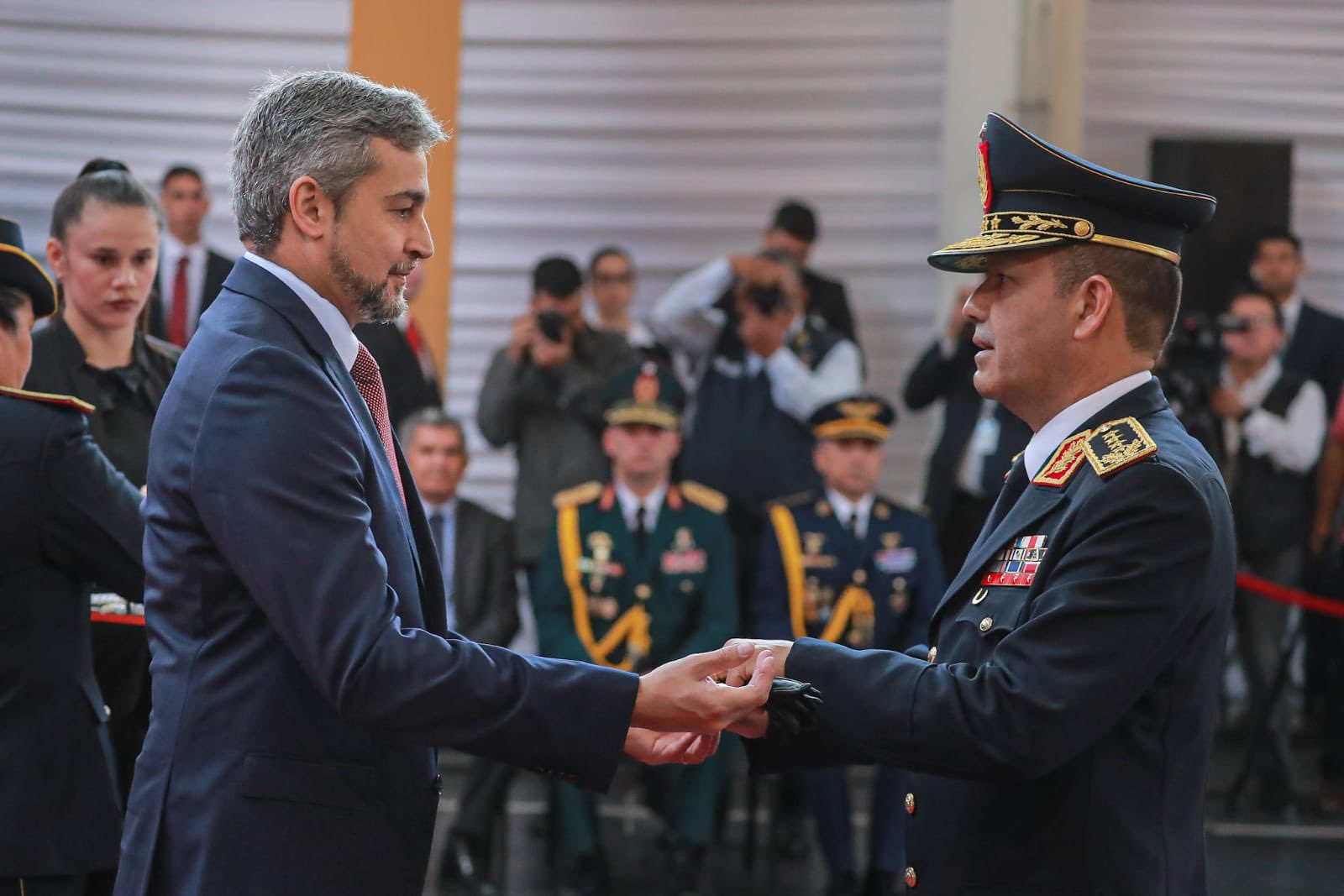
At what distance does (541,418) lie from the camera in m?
5.58

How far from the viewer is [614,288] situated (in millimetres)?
6168

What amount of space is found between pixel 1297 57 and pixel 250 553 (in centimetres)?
692

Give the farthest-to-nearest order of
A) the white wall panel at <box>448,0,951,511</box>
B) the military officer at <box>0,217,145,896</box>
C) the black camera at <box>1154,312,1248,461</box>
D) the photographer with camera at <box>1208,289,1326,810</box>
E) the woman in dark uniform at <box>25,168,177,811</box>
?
1. the white wall panel at <box>448,0,951,511</box>
2. the photographer with camera at <box>1208,289,1326,810</box>
3. the black camera at <box>1154,312,1248,461</box>
4. the woman in dark uniform at <box>25,168,177,811</box>
5. the military officer at <box>0,217,145,896</box>

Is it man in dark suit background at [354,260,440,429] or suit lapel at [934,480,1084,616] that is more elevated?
man in dark suit background at [354,260,440,429]

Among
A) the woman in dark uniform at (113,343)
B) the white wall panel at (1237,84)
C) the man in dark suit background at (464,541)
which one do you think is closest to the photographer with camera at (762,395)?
the man in dark suit background at (464,541)

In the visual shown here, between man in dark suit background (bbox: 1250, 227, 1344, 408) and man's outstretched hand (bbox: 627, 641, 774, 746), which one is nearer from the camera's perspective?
man's outstretched hand (bbox: 627, 641, 774, 746)

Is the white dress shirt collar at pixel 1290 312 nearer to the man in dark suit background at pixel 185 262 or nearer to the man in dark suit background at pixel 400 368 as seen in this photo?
the man in dark suit background at pixel 400 368

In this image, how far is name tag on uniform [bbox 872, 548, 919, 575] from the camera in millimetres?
5008

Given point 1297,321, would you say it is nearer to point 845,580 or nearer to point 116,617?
point 845,580

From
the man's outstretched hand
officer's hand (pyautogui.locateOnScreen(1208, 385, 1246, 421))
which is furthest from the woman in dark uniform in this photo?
officer's hand (pyautogui.locateOnScreen(1208, 385, 1246, 421))

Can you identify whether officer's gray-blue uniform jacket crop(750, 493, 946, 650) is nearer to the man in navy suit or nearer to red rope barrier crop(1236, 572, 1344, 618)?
red rope barrier crop(1236, 572, 1344, 618)

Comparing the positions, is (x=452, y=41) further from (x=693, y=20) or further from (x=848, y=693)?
(x=848, y=693)

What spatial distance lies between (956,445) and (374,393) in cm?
405

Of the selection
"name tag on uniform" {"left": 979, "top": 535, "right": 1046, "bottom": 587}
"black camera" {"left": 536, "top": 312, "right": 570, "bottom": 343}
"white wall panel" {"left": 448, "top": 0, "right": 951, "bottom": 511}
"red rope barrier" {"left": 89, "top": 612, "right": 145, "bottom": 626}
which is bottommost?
"red rope barrier" {"left": 89, "top": 612, "right": 145, "bottom": 626}
